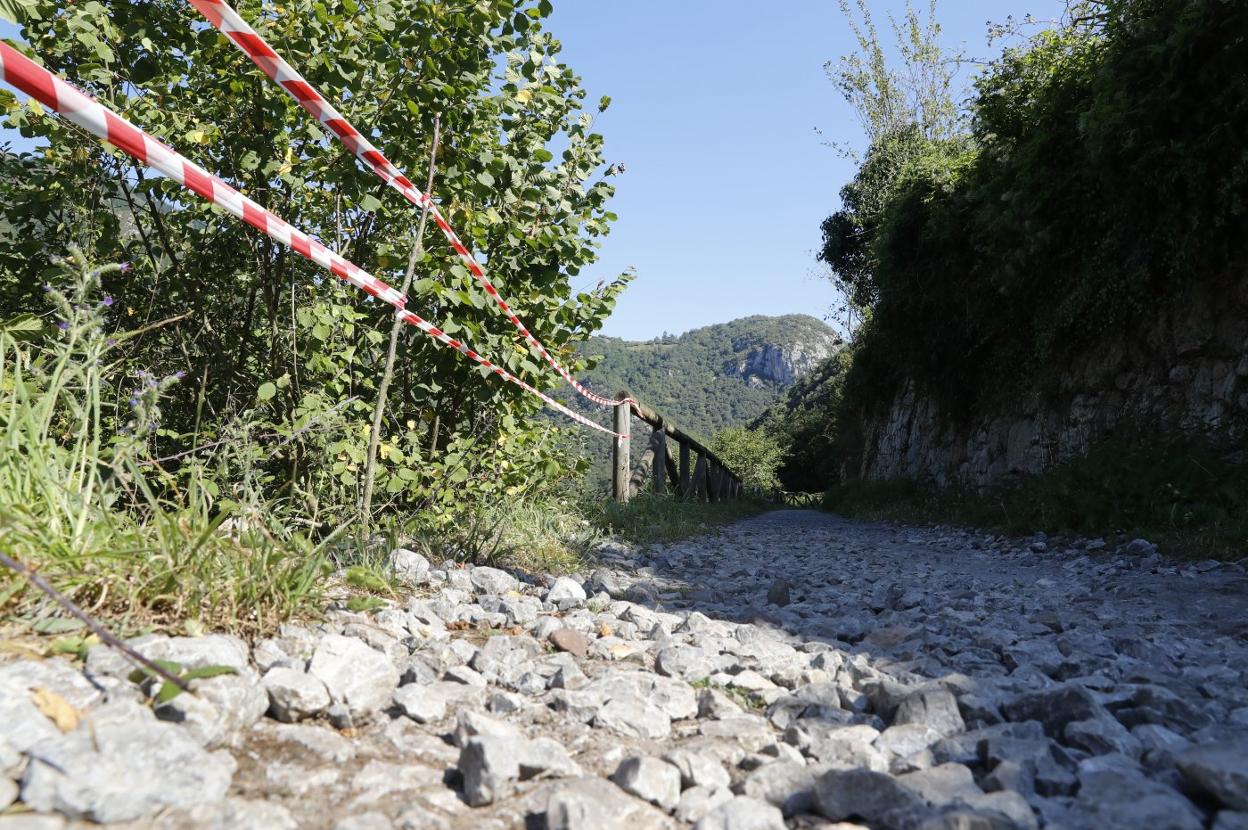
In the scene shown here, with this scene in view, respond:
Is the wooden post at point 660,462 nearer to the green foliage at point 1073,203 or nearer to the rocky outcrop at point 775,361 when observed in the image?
the green foliage at point 1073,203

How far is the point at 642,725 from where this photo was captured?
73.4 inches

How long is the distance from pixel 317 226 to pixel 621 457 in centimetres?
470

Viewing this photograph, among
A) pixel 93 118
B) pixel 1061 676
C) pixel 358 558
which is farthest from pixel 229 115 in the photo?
pixel 1061 676

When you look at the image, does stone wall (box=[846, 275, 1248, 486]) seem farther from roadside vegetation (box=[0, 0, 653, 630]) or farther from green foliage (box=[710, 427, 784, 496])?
green foliage (box=[710, 427, 784, 496])

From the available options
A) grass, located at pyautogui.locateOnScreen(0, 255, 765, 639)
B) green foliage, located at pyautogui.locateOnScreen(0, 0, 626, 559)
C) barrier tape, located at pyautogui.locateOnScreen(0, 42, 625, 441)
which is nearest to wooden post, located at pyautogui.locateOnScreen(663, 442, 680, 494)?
green foliage, located at pyautogui.locateOnScreen(0, 0, 626, 559)

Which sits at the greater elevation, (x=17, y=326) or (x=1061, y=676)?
(x=17, y=326)

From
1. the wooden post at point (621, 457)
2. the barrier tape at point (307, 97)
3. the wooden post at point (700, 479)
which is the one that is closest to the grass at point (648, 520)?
the wooden post at point (621, 457)

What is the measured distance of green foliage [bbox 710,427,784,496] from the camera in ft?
171

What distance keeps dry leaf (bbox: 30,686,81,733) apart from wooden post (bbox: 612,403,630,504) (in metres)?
7.16

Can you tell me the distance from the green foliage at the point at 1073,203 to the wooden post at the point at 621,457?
4.57m

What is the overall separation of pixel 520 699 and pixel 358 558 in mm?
1391

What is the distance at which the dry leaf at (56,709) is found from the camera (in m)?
1.36

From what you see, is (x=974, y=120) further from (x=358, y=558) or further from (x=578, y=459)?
(x=358, y=558)

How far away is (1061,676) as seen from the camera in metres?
2.32
